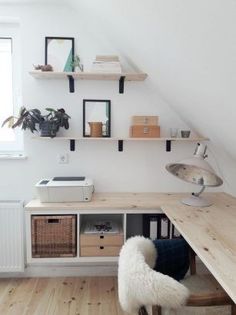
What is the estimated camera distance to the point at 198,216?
189 cm

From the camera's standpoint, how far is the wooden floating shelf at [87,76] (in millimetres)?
2244

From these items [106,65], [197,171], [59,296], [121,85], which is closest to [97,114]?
[121,85]

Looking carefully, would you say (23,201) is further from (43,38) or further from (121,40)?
(121,40)

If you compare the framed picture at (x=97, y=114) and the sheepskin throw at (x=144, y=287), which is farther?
the framed picture at (x=97, y=114)

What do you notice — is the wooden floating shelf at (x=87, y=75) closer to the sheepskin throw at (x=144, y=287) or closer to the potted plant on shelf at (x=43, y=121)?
the potted plant on shelf at (x=43, y=121)

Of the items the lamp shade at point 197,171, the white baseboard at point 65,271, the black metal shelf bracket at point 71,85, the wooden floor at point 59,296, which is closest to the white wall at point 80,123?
the black metal shelf bracket at point 71,85

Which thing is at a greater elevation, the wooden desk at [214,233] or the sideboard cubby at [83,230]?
the wooden desk at [214,233]

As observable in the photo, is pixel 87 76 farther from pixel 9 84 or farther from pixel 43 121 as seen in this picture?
pixel 9 84

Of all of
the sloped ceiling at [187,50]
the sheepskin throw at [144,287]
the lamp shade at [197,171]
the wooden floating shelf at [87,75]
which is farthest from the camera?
the wooden floating shelf at [87,75]

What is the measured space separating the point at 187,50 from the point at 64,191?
142cm

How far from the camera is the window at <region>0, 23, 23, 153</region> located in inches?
97.2

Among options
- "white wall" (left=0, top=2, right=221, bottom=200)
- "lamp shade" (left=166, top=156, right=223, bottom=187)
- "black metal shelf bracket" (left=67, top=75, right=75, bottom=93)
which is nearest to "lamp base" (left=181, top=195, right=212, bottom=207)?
"lamp shade" (left=166, top=156, right=223, bottom=187)

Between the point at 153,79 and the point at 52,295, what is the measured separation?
199cm

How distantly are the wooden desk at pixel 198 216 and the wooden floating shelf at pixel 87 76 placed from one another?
1021mm
